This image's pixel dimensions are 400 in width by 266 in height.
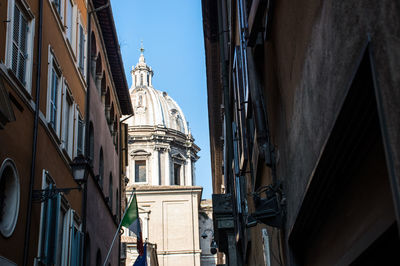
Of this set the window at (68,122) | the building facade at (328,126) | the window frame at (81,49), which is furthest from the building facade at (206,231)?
the building facade at (328,126)

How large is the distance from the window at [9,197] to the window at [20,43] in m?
1.63

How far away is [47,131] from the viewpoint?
500 inches

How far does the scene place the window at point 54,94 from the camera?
13141mm

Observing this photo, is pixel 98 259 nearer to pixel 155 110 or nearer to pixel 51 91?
pixel 51 91

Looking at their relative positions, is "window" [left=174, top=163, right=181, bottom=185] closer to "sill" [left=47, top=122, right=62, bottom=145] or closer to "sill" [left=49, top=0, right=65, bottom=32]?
"sill" [left=49, top=0, right=65, bottom=32]

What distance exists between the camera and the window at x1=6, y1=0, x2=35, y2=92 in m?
10.3

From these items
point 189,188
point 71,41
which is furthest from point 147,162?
point 71,41

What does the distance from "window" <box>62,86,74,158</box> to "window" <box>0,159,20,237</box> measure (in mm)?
4334

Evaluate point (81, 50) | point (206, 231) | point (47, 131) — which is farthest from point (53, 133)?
point (206, 231)

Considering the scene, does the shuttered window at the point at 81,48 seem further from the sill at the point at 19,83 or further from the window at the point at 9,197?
the window at the point at 9,197

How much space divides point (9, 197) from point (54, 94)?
4.06m

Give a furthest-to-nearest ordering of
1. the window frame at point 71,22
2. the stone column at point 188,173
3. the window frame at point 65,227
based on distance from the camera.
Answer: the stone column at point 188,173, the window frame at point 71,22, the window frame at point 65,227

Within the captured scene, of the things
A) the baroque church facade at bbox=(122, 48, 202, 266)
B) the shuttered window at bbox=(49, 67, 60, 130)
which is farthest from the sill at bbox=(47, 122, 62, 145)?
the baroque church facade at bbox=(122, 48, 202, 266)

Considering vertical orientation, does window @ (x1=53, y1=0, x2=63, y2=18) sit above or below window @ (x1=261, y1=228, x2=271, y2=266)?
above
